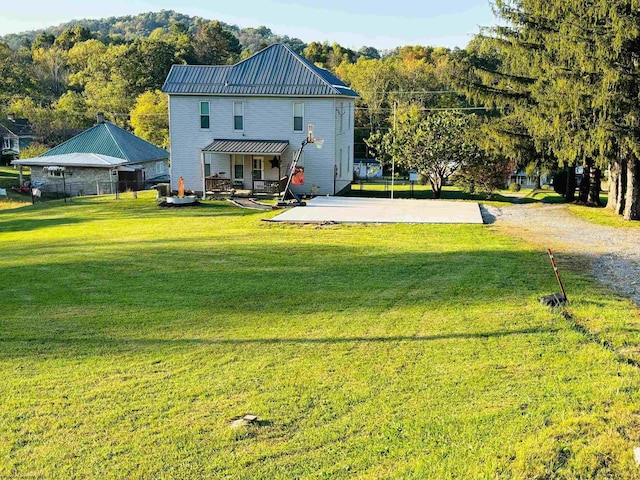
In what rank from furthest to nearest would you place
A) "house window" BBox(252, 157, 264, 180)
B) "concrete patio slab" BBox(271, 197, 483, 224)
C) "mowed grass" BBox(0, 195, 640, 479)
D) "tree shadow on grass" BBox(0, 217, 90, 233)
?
"house window" BBox(252, 157, 264, 180)
"tree shadow on grass" BBox(0, 217, 90, 233)
"concrete patio slab" BBox(271, 197, 483, 224)
"mowed grass" BBox(0, 195, 640, 479)

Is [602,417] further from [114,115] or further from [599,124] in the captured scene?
[114,115]

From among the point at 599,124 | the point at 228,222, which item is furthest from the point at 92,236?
the point at 599,124

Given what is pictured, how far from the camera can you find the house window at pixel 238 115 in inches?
Result: 1153

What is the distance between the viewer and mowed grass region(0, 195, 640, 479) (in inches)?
214

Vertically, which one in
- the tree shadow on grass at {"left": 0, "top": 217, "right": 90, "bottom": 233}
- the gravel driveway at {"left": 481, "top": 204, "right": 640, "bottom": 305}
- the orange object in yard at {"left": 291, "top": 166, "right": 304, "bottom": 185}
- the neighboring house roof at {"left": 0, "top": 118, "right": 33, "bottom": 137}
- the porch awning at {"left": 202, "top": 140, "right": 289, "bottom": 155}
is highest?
the neighboring house roof at {"left": 0, "top": 118, "right": 33, "bottom": 137}

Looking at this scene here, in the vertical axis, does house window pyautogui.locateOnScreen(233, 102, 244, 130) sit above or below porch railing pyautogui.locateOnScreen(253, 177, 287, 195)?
above

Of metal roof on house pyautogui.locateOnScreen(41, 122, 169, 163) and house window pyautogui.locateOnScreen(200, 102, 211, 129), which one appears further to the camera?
metal roof on house pyautogui.locateOnScreen(41, 122, 169, 163)

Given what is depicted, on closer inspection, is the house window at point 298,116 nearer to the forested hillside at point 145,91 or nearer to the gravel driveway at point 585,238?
the gravel driveway at point 585,238

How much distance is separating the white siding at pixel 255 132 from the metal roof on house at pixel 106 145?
35.2 ft

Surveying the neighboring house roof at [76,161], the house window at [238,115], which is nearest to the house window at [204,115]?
the house window at [238,115]

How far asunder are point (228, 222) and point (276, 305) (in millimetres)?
10589

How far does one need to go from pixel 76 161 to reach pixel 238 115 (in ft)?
44.0

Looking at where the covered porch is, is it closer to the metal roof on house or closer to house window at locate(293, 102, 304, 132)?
house window at locate(293, 102, 304, 132)

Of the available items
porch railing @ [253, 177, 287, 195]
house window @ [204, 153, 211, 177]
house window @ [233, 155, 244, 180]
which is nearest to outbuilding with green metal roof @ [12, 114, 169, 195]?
house window @ [204, 153, 211, 177]
